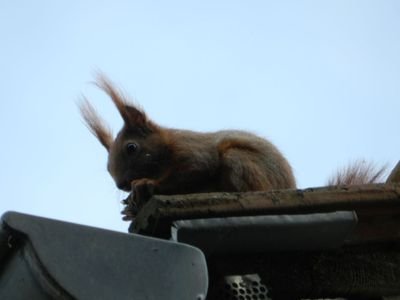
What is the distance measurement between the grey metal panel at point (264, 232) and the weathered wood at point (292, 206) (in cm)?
5

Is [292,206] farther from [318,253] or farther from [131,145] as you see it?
[131,145]

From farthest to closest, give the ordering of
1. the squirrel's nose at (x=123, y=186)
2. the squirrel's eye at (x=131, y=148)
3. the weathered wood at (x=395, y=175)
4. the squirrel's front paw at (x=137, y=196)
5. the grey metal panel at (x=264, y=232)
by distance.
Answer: the squirrel's eye at (x=131, y=148), the squirrel's nose at (x=123, y=186), the squirrel's front paw at (x=137, y=196), the weathered wood at (x=395, y=175), the grey metal panel at (x=264, y=232)

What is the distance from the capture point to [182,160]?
5.91 meters

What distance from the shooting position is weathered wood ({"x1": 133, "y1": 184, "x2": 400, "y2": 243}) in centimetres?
307

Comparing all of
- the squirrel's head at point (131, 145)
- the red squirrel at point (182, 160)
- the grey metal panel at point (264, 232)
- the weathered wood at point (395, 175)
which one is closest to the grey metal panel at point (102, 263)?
the grey metal panel at point (264, 232)

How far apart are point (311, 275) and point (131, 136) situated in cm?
337

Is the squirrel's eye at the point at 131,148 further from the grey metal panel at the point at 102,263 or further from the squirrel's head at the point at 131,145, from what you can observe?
the grey metal panel at the point at 102,263

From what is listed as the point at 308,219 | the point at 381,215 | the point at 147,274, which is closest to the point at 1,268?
the point at 147,274

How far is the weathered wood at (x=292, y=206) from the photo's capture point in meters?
3.07

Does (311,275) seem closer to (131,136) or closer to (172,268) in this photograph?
(172,268)

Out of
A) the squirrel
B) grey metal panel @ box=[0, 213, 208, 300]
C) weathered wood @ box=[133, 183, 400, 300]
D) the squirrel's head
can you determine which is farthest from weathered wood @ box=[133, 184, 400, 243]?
the squirrel's head

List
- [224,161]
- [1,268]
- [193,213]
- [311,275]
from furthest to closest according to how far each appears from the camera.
→ [224,161] < [311,275] < [193,213] < [1,268]

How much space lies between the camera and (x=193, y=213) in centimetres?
306

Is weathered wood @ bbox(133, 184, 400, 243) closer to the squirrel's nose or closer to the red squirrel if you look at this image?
the red squirrel
